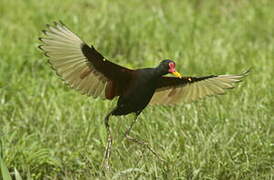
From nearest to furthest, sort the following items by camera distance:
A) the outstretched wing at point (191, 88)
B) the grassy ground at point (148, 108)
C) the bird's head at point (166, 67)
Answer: the bird's head at point (166, 67) → the outstretched wing at point (191, 88) → the grassy ground at point (148, 108)

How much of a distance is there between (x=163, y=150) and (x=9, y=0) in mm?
3790

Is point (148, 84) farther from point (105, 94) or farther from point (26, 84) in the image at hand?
point (26, 84)

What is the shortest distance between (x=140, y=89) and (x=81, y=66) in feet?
1.13

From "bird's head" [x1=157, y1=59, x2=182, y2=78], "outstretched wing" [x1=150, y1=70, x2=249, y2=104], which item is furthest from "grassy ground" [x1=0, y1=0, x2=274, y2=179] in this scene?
"bird's head" [x1=157, y1=59, x2=182, y2=78]

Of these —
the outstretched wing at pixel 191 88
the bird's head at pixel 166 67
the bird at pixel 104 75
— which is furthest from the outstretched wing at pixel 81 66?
the outstretched wing at pixel 191 88

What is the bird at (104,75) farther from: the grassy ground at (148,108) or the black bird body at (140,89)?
the grassy ground at (148,108)

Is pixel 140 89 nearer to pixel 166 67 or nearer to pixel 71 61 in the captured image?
pixel 166 67

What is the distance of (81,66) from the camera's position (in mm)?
3244

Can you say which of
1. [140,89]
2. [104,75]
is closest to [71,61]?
[104,75]

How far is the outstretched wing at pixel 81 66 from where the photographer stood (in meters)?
3.09

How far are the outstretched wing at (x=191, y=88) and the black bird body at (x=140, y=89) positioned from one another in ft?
1.11

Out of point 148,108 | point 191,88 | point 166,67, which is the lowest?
point 148,108

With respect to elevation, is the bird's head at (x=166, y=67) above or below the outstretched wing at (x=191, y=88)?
above

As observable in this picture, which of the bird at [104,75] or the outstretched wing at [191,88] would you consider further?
the outstretched wing at [191,88]
